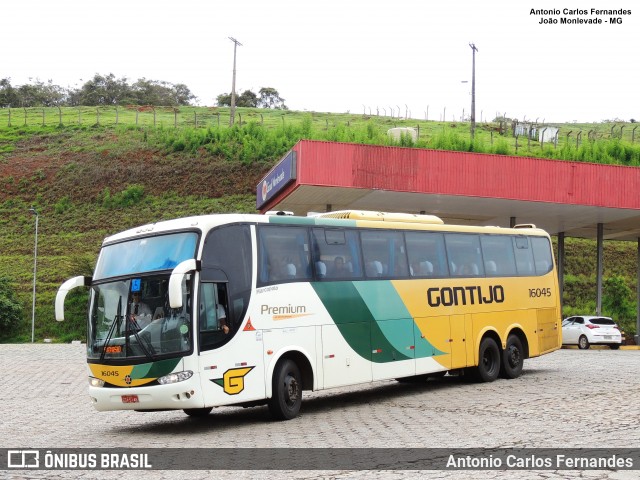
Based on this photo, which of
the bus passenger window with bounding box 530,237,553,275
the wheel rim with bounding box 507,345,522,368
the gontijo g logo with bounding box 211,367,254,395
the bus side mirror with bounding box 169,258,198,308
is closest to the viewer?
the bus side mirror with bounding box 169,258,198,308

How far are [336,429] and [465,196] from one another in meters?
18.5

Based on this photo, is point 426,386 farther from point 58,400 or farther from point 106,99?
point 106,99

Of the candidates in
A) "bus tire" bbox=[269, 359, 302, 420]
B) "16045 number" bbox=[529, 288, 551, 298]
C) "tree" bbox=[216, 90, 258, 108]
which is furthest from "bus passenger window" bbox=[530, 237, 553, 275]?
"tree" bbox=[216, 90, 258, 108]

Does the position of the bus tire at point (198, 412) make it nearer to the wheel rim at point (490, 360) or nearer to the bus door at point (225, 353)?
the bus door at point (225, 353)

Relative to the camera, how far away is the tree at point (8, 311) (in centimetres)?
5016

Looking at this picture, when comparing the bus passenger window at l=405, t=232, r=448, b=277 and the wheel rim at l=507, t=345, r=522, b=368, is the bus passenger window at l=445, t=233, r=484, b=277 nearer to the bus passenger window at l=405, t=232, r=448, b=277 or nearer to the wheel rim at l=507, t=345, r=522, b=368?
the bus passenger window at l=405, t=232, r=448, b=277

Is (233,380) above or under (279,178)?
under

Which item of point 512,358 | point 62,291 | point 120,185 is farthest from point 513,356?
point 120,185

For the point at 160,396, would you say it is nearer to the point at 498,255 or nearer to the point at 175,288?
the point at 175,288

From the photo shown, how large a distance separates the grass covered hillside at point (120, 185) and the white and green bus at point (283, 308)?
94.5ft

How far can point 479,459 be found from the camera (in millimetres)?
9734

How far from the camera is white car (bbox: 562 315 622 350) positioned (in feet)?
115

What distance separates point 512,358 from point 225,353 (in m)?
8.84

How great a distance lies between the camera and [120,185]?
7662 centimetres
